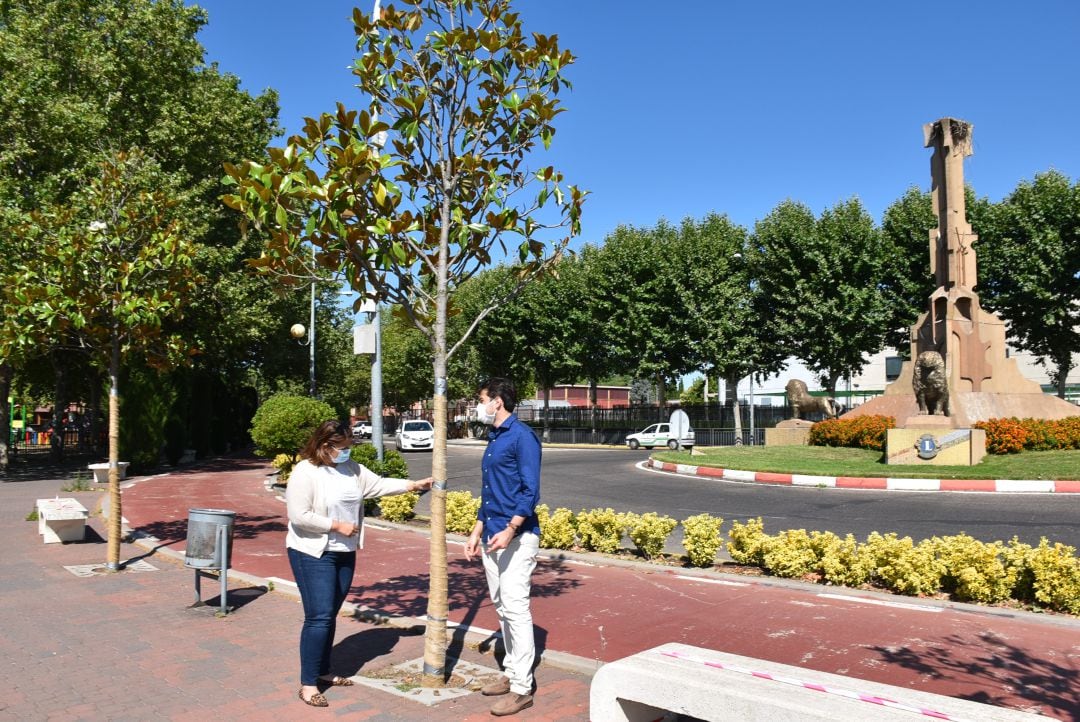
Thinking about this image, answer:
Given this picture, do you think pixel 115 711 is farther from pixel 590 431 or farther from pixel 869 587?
pixel 590 431

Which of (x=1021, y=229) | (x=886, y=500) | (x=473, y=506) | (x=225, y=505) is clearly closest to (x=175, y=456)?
(x=225, y=505)

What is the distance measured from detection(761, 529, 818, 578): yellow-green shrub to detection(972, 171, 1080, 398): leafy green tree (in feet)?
85.0

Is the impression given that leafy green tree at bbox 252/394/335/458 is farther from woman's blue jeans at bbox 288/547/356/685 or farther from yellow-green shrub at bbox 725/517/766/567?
woman's blue jeans at bbox 288/547/356/685

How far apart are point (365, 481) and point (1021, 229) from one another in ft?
102

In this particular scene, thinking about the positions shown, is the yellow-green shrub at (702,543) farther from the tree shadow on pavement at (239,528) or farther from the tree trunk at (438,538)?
the tree shadow on pavement at (239,528)

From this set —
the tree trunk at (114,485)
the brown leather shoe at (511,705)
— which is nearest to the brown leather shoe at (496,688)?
the brown leather shoe at (511,705)

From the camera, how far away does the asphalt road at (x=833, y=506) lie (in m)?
10.6

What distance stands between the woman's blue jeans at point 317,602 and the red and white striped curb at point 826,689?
202 centimetres

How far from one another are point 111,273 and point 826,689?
8696 millimetres

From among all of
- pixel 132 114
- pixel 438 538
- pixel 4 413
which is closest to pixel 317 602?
pixel 438 538

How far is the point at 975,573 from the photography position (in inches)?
270

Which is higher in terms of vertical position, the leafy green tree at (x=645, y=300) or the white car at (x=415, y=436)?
the leafy green tree at (x=645, y=300)

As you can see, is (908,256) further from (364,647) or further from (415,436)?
(364,647)

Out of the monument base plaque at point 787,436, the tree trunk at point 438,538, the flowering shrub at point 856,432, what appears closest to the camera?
the tree trunk at point 438,538
